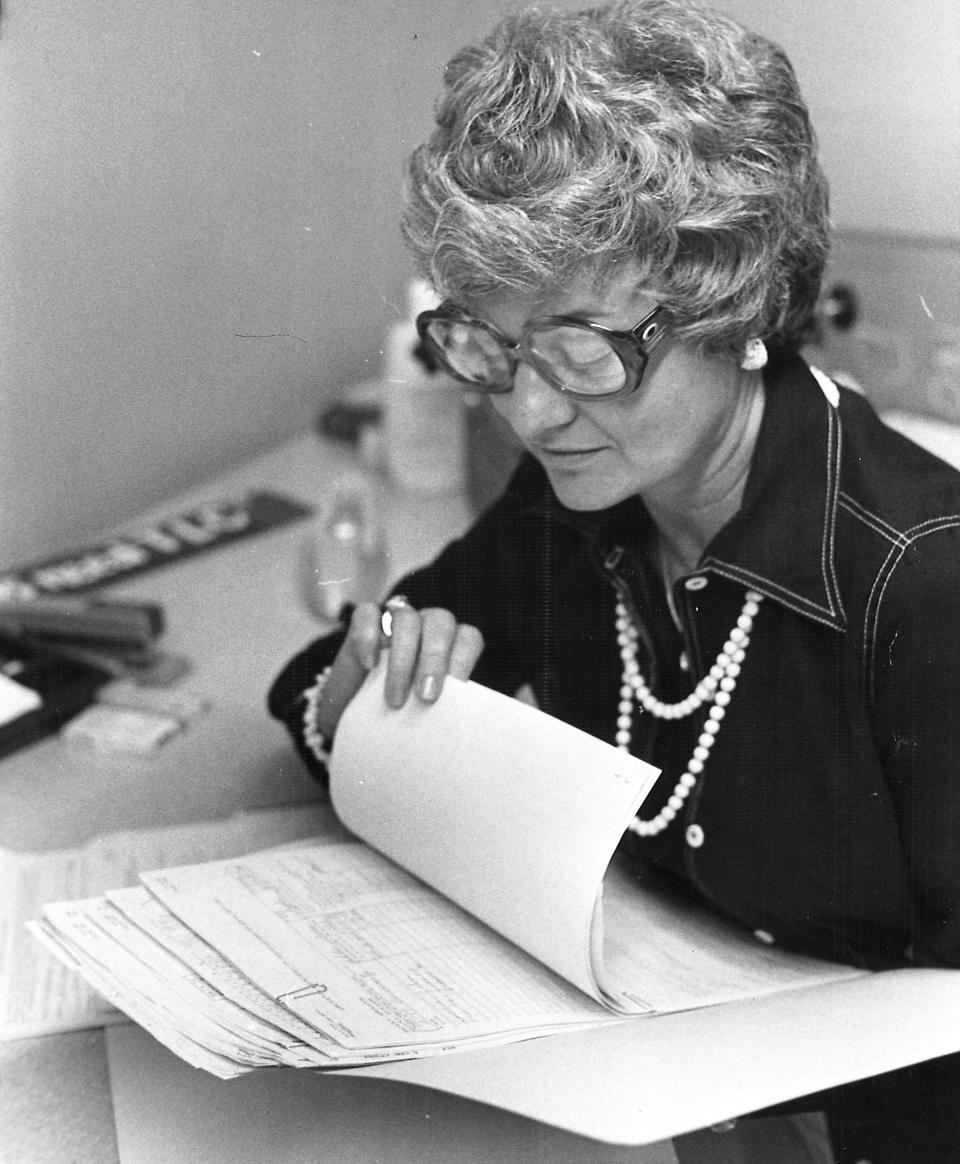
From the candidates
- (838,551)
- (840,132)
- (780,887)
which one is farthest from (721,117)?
(780,887)

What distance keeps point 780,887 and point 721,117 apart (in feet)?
1.70

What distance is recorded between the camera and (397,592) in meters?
1.18

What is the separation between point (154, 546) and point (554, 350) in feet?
3.13

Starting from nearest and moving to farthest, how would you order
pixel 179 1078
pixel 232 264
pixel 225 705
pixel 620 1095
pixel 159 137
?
pixel 620 1095
pixel 179 1078
pixel 159 137
pixel 225 705
pixel 232 264

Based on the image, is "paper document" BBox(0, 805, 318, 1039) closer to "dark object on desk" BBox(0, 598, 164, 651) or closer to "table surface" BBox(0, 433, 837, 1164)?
"table surface" BBox(0, 433, 837, 1164)

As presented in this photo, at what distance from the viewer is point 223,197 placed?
131cm

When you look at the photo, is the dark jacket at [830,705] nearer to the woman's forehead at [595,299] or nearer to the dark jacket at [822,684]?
the dark jacket at [822,684]

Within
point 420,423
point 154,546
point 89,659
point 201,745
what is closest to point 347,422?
point 420,423

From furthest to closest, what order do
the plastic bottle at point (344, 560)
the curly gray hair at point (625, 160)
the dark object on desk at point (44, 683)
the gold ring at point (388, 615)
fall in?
the plastic bottle at point (344, 560) < the dark object on desk at point (44, 683) < the gold ring at point (388, 615) < the curly gray hair at point (625, 160)

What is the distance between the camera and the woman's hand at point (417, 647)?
0.95 metres

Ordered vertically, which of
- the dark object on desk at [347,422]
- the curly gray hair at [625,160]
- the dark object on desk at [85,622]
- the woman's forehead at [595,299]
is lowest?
the dark object on desk at [85,622]

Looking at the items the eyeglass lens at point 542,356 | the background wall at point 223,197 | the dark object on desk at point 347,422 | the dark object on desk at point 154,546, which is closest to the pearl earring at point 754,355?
the eyeglass lens at point 542,356

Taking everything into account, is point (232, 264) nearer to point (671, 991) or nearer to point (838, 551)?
point (838, 551)

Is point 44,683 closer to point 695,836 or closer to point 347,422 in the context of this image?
point 695,836
